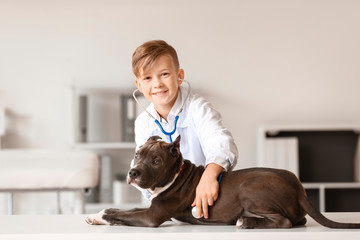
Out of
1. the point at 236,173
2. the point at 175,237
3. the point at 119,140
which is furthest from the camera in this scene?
the point at 119,140

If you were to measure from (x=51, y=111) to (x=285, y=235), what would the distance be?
11.4 feet

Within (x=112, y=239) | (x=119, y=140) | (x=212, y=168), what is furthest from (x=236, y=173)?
(x=119, y=140)

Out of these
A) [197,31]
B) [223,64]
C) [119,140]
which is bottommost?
[119,140]

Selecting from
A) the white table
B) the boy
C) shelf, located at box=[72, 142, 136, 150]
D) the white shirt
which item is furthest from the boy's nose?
shelf, located at box=[72, 142, 136, 150]

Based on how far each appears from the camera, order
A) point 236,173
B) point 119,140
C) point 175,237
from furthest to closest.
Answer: point 119,140 → point 236,173 → point 175,237

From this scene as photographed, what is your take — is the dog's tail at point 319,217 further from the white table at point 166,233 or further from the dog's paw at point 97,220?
the dog's paw at point 97,220

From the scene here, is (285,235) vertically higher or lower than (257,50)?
lower

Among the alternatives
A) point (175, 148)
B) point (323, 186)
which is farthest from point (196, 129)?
point (323, 186)

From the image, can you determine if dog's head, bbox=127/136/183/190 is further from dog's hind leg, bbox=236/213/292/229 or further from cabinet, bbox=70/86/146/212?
cabinet, bbox=70/86/146/212

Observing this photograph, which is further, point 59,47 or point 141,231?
point 59,47

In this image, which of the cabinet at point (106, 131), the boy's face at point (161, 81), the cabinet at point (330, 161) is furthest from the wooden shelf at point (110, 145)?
the boy's face at point (161, 81)

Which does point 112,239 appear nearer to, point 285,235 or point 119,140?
point 285,235

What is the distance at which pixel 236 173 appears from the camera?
3.33ft

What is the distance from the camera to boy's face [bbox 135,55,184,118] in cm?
118
